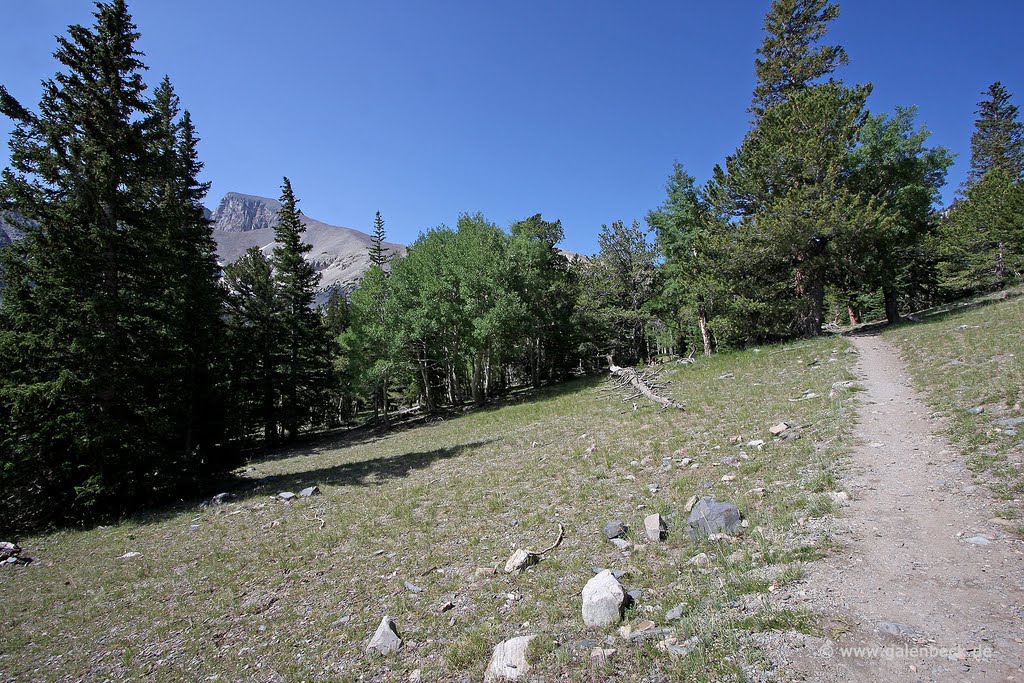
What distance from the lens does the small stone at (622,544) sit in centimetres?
637

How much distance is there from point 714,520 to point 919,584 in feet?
7.71

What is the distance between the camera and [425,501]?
1134 cm

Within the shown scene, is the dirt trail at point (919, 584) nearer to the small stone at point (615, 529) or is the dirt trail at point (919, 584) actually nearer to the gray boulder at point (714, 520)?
the gray boulder at point (714, 520)

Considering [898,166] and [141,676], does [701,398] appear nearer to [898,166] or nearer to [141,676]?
[141,676]

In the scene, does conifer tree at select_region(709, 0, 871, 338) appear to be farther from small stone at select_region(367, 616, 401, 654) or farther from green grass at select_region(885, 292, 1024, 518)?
small stone at select_region(367, 616, 401, 654)

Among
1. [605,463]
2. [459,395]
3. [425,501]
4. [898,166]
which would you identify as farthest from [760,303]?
[459,395]

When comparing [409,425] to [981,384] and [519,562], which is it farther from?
[981,384]

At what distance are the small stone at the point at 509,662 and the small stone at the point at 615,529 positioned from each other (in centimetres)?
264

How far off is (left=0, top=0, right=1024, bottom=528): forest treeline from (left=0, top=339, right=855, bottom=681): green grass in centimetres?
467

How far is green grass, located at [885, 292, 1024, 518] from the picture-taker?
618 cm

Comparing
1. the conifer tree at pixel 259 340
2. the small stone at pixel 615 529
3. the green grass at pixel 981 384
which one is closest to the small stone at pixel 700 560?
the small stone at pixel 615 529

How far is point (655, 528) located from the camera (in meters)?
6.47

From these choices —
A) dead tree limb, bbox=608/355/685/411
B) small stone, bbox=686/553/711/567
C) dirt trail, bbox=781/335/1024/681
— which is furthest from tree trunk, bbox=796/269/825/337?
small stone, bbox=686/553/711/567

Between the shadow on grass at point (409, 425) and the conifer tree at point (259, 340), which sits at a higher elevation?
the conifer tree at point (259, 340)
